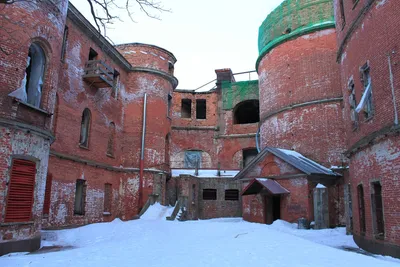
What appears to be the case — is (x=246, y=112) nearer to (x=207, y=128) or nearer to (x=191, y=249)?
(x=207, y=128)

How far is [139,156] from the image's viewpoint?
21.8 meters

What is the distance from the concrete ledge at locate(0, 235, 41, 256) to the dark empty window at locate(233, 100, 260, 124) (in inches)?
892

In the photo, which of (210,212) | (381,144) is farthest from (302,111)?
(381,144)

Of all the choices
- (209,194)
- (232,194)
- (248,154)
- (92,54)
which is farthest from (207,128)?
(92,54)

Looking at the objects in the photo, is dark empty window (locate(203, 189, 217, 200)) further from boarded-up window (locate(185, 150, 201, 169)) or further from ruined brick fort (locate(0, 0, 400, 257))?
boarded-up window (locate(185, 150, 201, 169))

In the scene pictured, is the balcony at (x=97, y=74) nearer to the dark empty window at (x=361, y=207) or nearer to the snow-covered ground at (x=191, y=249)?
the snow-covered ground at (x=191, y=249)

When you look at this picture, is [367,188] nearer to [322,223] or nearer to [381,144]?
[381,144]

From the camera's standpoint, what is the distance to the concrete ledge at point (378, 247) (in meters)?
9.51

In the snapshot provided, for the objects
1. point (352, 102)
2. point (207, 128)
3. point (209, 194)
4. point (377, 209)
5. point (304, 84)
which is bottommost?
point (377, 209)

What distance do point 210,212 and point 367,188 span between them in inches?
587

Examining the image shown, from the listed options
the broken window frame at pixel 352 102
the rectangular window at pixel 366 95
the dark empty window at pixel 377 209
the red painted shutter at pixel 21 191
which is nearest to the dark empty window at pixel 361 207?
the dark empty window at pixel 377 209

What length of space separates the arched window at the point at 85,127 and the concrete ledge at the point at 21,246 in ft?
25.7

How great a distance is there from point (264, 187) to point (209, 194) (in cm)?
811

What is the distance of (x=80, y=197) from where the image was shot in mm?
17516
